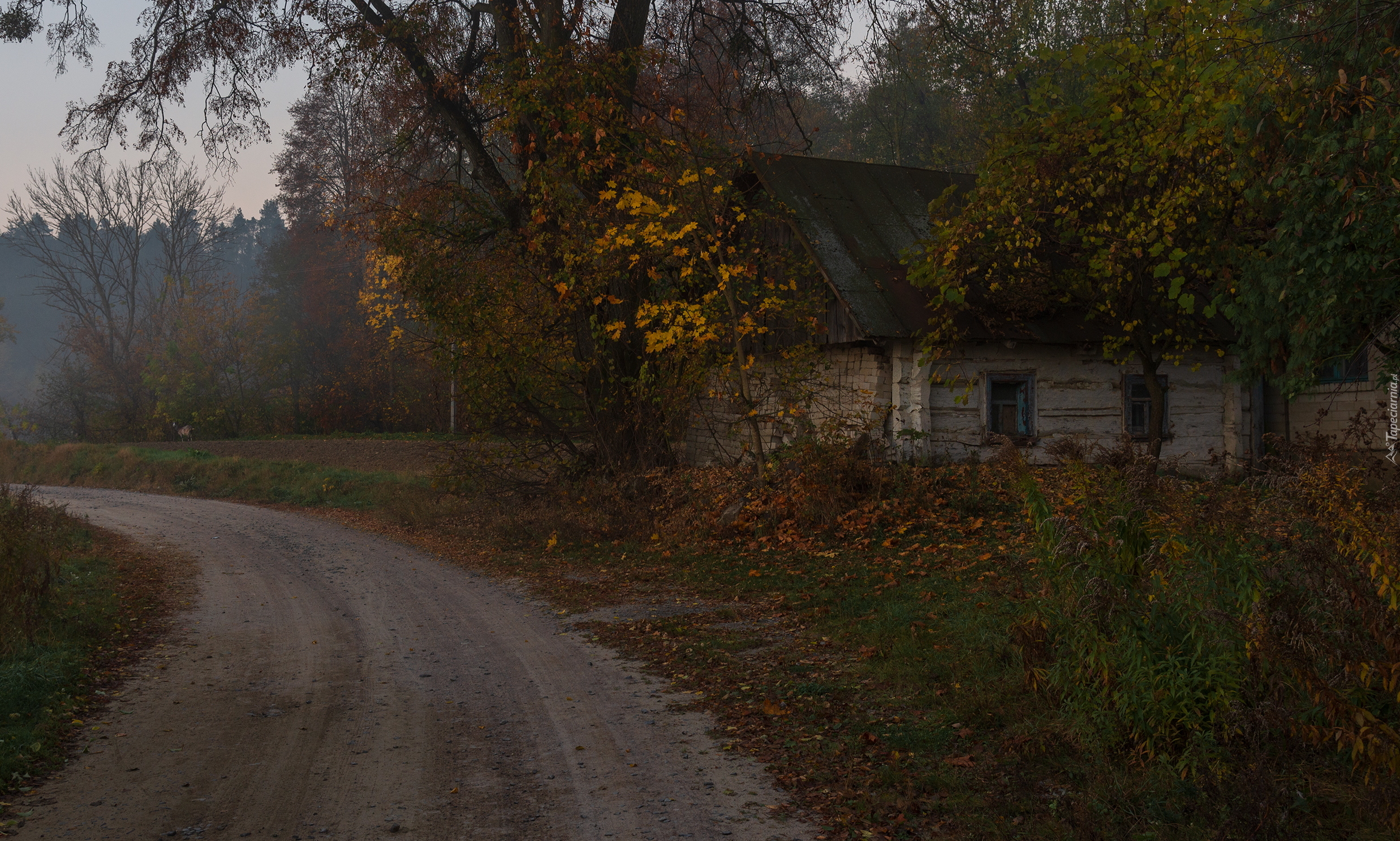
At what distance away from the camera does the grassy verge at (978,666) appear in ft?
14.5

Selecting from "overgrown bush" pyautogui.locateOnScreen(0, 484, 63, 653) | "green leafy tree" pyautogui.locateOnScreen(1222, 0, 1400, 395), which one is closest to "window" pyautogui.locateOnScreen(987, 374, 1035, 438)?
"green leafy tree" pyautogui.locateOnScreen(1222, 0, 1400, 395)

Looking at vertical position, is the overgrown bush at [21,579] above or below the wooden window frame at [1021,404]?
below

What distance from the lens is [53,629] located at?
809 cm

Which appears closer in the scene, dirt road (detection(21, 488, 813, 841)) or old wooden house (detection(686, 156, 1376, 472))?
dirt road (detection(21, 488, 813, 841))

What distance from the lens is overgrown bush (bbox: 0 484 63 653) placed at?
24.6 feet

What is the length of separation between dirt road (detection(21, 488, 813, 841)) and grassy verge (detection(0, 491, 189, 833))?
0.19 m

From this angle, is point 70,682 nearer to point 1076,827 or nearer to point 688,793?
point 688,793

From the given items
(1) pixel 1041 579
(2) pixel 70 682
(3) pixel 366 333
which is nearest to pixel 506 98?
(2) pixel 70 682

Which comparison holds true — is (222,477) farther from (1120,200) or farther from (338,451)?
(1120,200)

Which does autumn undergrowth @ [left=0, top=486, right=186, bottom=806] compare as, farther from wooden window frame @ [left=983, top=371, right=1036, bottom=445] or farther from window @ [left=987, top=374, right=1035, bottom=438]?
window @ [left=987, top=374, right=1035, bottom=438]

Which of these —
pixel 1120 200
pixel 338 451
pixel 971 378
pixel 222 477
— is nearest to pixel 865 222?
pixel 971 378


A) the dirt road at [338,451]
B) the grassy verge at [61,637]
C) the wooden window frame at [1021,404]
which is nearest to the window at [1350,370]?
the wooden window frame at [1021,404]

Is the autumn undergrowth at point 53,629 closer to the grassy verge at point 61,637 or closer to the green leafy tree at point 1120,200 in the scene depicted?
the grassy verge at point 61,637

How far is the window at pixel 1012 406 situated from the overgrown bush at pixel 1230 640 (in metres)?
11.1
